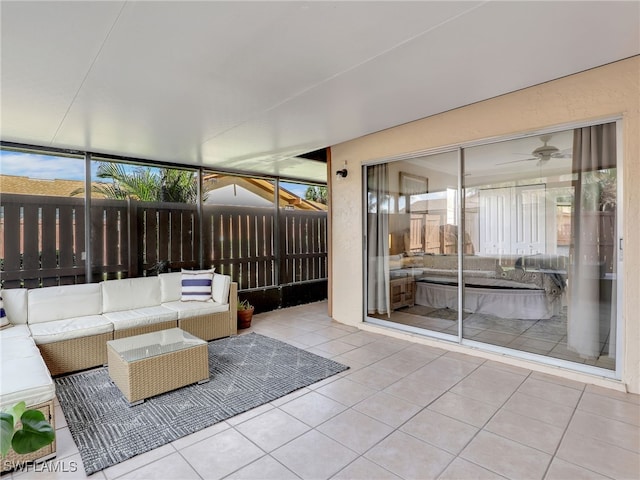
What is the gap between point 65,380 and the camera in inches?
125

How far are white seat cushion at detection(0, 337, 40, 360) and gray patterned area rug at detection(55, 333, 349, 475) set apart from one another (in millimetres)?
467

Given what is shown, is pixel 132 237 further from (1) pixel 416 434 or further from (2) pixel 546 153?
(2) pixel 546 153

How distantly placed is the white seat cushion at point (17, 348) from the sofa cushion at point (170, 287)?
5.29ft

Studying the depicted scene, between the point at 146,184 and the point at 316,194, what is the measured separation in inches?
135

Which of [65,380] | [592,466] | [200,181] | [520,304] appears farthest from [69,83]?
[520,304]

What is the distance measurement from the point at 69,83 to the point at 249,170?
3488 mm

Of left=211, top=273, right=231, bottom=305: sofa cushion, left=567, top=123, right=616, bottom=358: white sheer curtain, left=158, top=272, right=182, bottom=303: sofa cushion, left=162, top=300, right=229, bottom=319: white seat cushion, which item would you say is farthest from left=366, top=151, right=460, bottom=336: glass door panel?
left=158, top=272, right=182, bottom=303: sofa cushion

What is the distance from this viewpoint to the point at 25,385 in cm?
210

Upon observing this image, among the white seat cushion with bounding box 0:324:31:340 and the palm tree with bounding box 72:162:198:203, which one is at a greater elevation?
the palm tree with bounding box 72:162:198:203

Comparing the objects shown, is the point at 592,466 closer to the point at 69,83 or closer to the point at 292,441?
the point at 292,441

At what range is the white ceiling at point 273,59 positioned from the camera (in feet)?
5.96

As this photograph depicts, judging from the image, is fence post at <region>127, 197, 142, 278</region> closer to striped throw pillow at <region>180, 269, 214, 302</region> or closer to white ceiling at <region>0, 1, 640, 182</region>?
striped throw pillow at <region>180, 269, 214, 302</region>

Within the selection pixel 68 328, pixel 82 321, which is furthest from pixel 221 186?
pixel 68 328

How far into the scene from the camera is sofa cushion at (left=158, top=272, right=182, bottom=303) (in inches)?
180
